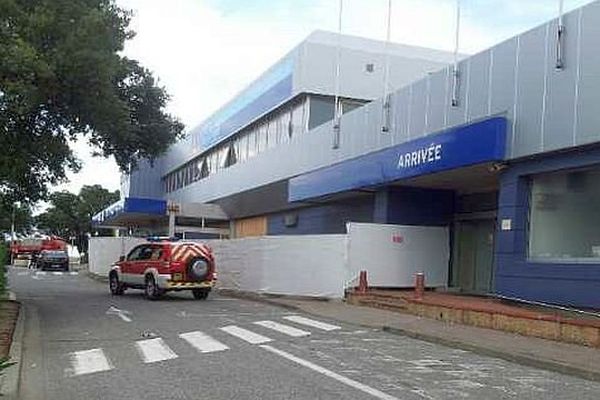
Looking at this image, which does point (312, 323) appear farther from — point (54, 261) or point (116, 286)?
point (54, 261)

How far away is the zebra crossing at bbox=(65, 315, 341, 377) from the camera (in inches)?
440

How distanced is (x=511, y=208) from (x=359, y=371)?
26.8 feet

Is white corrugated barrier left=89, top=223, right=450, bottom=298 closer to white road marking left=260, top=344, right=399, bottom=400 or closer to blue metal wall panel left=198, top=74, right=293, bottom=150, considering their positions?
blue metal wall panel left=198, top=74, right=293, bottom=150

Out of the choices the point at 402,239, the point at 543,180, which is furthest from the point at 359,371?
the point at 402,239

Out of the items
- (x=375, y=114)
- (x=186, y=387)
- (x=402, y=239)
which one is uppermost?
(x=375, y=114)

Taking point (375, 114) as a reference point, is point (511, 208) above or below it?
below

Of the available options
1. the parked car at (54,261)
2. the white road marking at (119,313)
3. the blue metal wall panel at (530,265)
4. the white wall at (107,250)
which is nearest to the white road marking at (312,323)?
the white road marking at (119,313)

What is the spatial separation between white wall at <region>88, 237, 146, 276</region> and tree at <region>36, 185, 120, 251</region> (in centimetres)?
4430

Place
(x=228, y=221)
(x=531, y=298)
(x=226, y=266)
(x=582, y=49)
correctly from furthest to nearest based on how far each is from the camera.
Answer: (x=228, y=221)
(x=226, y=266)
(x=531, y=298)
(x=582, y=49)

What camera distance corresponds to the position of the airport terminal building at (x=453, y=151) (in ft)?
52.4

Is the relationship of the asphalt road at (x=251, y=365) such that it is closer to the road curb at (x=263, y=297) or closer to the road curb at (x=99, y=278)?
the road curb at (x=263, y=297)

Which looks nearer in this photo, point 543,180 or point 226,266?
point 543,180

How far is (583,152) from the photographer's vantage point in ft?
51.5

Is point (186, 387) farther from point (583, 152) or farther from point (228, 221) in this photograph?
point (228, 221)
